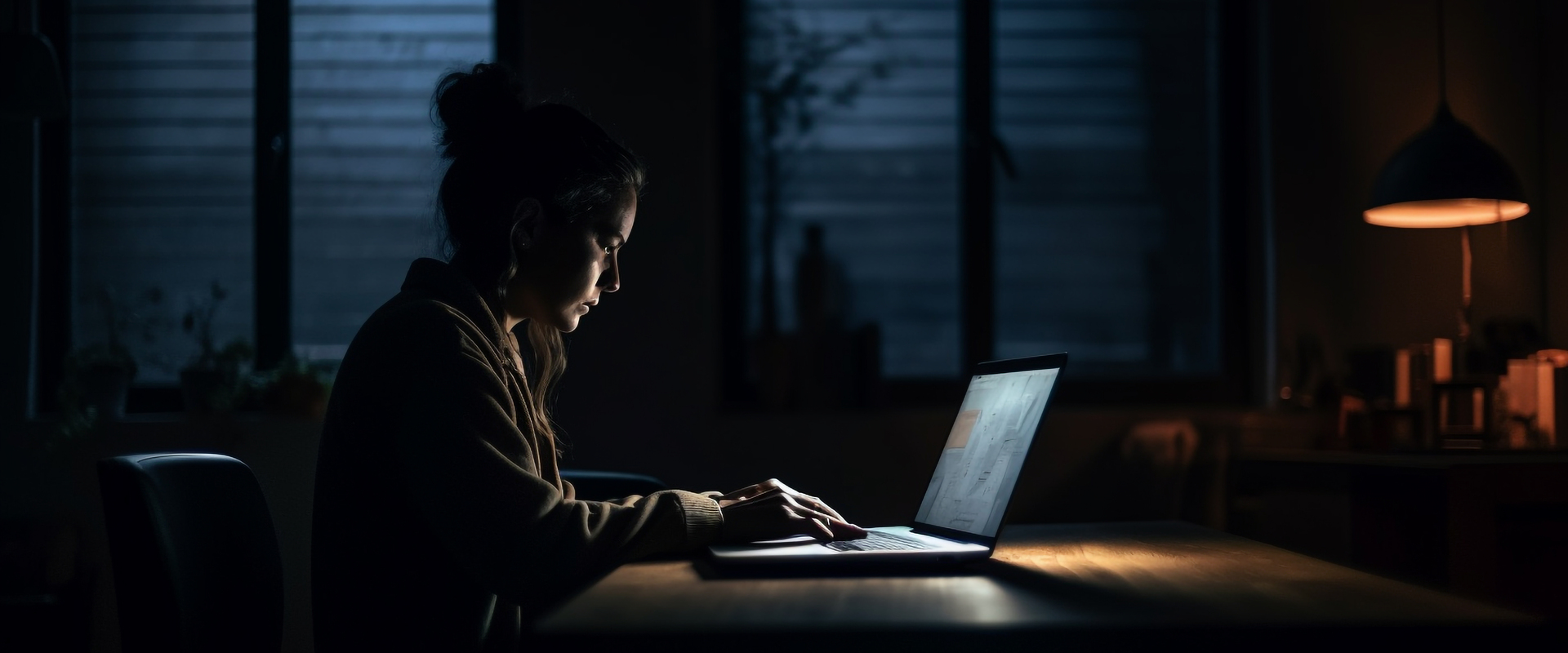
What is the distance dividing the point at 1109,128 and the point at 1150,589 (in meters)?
2.36

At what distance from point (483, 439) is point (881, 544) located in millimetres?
410

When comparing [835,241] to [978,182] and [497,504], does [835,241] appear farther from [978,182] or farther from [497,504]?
[497,504]

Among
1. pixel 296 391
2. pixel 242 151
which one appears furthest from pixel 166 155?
pixel 296 391

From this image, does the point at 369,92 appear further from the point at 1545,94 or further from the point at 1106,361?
the point at 1545,94

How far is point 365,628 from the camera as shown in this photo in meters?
1.16

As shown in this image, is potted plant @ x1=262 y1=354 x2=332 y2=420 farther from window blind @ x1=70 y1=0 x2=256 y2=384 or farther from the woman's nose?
the woman's nose

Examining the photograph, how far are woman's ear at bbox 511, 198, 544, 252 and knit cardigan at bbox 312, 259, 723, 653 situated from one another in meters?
0.10

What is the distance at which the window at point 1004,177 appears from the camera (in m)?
3.01

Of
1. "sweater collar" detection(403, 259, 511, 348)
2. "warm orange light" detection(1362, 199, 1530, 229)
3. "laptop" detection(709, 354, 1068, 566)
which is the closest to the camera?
"laptop" detection(709, 354, 1068, 566)

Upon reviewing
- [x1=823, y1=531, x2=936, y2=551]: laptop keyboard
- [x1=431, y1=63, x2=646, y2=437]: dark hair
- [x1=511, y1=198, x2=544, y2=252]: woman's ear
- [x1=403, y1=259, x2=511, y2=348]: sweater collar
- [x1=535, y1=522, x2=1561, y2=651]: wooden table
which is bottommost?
[x1=823, y1=531, x2=936, y2=551]: laptop keyboard

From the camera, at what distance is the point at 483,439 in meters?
1.06

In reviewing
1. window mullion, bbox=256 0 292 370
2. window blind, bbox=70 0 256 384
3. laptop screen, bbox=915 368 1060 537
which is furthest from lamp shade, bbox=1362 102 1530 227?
window blind, bbox=70 0 256 384

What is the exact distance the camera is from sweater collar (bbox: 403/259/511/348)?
4.20 ft

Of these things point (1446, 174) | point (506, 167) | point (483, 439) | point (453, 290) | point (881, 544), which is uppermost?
point (1446, 174)
